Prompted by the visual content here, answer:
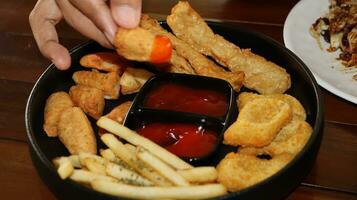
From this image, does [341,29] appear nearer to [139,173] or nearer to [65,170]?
[139,173]

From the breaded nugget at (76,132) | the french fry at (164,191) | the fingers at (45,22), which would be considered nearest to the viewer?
the french fry at (164,191)

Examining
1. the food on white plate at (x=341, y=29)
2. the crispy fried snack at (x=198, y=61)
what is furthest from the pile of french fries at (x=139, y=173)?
the food on white plate at (x=341, y=29)

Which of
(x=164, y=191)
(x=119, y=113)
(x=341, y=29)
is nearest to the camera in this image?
(x=164, y=191)

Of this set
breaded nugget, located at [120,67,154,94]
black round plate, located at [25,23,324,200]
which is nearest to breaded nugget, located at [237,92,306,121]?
black round plate, located at [25,23,324,200]

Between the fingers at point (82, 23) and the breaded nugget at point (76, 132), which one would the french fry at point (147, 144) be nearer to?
the breaded nugget at point (76, 132)

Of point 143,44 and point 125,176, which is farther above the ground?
point 143,44

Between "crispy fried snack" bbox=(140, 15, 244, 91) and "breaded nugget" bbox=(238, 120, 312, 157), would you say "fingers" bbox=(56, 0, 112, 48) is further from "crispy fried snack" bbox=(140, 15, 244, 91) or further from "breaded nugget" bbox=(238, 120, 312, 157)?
"breaded nugget" bbox=(238, 120, 312, 157)

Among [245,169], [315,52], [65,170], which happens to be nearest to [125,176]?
[65,170]
